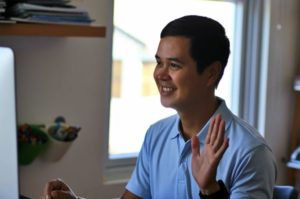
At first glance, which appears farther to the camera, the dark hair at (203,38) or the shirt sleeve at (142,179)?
the shirt sleeve at (142,179)

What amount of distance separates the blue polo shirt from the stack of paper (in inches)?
19.2

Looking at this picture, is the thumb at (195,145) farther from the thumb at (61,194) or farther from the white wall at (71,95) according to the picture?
the white wall at (71,95)

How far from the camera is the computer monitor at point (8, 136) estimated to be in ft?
4.37

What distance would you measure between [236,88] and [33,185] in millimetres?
1300

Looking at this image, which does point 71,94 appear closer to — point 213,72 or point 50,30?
point 50,30

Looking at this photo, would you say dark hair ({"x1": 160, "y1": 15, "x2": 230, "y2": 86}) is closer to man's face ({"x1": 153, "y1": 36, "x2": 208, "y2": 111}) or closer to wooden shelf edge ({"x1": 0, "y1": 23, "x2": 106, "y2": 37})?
man's face ({"x1": 153, "y1": 36, "x2": 208, "y2": 111})

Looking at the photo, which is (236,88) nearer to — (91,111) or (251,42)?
(251,42)

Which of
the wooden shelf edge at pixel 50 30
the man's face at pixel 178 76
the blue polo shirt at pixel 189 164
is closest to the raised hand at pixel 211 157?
the blue polo shirt at pixel 189 164

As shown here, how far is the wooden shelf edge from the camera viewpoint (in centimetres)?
174

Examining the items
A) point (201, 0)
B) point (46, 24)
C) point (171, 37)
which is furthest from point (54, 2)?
point (201, 0)

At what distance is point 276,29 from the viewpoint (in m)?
2.85

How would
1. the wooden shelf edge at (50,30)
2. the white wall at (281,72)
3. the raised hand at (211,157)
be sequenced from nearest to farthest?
the raised hand at (211,157) → the wooden shelf edge at (50,30) → the white wall at (281,72)

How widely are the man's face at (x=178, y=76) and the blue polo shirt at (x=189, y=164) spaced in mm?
117

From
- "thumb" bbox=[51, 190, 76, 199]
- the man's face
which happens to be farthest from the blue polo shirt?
"thumb" bbox=[51, 190, 76, 199]
